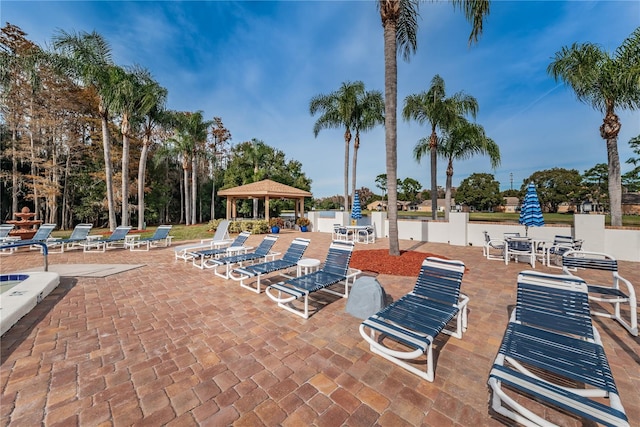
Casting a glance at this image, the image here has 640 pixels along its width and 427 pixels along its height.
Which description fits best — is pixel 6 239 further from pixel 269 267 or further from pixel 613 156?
pixel 613 156

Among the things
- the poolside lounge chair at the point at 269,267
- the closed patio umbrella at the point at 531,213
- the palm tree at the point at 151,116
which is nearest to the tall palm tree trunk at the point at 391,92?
the poolside lounge chair at the point at 269,267

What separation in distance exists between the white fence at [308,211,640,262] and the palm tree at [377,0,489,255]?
603cm

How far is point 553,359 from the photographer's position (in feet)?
7.48

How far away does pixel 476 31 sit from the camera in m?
7.20

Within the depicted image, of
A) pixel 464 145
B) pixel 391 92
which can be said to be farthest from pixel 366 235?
pixel 464 145

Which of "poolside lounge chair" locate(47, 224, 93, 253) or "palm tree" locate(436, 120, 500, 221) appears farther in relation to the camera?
"palm tree" locate(436, 120, 500, 221)

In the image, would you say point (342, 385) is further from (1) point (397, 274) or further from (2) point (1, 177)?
(2) point (1, 177)

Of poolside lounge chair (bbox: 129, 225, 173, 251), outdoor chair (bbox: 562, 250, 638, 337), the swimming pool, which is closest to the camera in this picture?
outdoor chair (bbox: 562, 250, 638, 337)

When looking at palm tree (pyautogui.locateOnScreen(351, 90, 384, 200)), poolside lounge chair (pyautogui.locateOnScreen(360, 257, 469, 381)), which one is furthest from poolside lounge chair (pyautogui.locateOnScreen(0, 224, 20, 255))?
palm tree (pyautogui.locateOnScreen(351, 90, 384, 200))

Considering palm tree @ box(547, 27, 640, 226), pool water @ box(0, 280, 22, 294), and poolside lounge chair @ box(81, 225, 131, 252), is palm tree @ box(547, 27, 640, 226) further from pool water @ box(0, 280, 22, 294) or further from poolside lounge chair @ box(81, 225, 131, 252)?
poolside lounge chair @ box(81, 225, 131, 252)

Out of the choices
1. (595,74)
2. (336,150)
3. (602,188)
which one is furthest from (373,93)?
(602,188)

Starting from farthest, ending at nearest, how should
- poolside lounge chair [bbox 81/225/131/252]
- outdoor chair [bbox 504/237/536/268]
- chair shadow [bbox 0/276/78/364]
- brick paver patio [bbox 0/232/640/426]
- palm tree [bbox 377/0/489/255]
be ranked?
poolside lounge chair [bbox 81/225/131/252]
outdoor chair [bbox 504/237/536/268]
palm tree [bbox 377/0/489/255]
chair shadow [bbox 0/276/78/364]
brick paver patio [bbox 0/232/640/426]

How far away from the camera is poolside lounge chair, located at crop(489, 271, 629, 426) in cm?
183

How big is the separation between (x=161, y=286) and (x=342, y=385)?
17.9 ft
